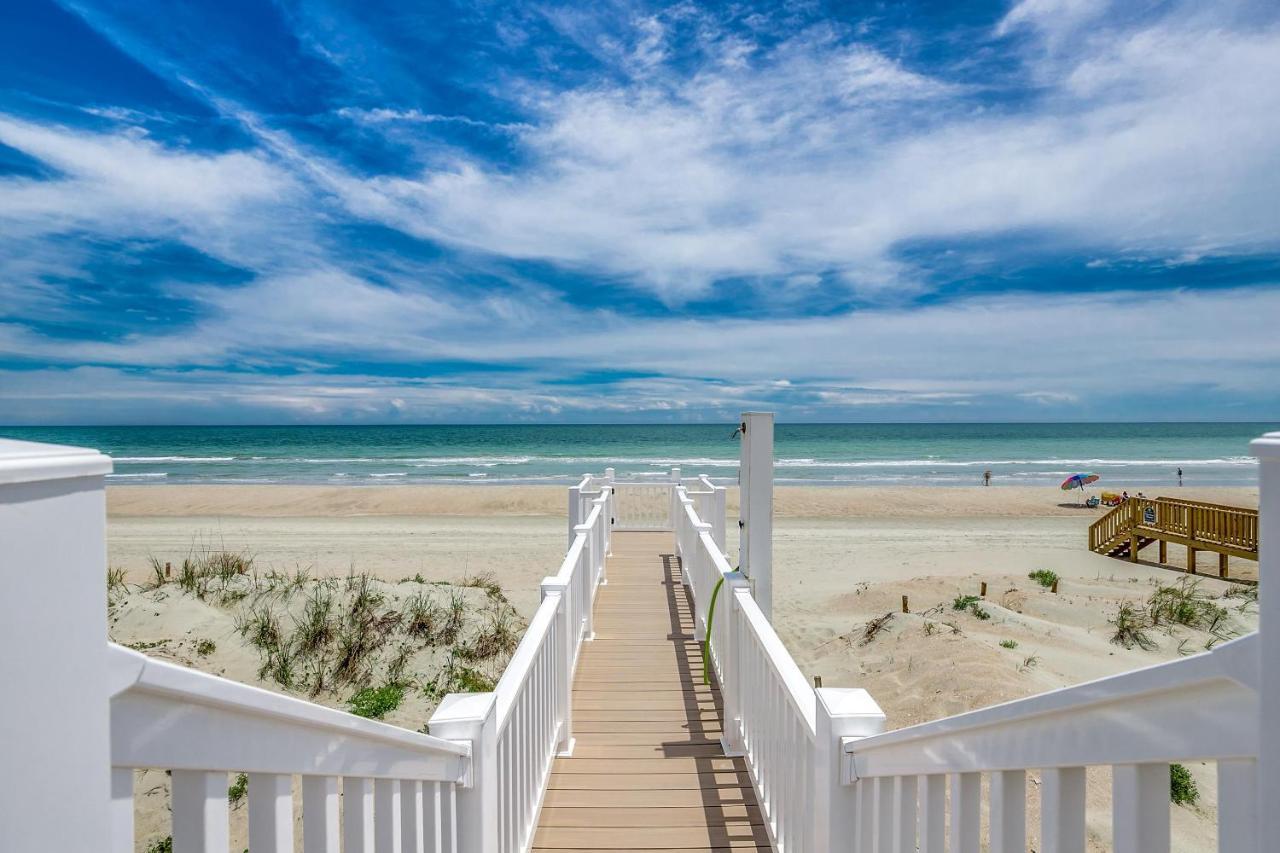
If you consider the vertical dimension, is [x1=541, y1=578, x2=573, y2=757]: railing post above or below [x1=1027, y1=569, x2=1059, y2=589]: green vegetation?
above

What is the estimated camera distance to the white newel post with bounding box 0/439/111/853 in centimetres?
73

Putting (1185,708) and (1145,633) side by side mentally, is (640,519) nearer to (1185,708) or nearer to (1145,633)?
(1145,633)

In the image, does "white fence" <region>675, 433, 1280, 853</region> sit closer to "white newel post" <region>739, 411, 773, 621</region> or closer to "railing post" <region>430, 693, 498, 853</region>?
"railing post" <region>430, 693, 498, 853</region>

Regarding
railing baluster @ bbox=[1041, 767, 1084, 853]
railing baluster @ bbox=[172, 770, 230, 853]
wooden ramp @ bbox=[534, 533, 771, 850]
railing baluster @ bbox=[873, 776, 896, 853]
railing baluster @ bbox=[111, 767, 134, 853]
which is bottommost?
wooden ramp @ bbox=[534, 533, 771, 850]

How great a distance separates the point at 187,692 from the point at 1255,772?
147 cm

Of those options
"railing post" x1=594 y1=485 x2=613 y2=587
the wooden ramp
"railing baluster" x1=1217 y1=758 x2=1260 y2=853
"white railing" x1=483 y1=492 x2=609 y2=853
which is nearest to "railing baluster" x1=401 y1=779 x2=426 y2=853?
"white railing" x1=483 y1=492 x2=609 y2=853

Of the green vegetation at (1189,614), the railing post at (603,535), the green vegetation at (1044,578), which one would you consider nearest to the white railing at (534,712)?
the railing post at (603,535)

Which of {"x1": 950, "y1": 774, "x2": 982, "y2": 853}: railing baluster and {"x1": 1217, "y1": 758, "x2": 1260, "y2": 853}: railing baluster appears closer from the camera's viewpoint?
Answer: {"x1": 1217, "y1": 758, "x2": 1260, "y2": 853}: railing baluster

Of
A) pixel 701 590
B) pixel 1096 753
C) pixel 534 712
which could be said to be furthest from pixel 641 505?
pixel 1096 753

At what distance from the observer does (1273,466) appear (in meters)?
0.87

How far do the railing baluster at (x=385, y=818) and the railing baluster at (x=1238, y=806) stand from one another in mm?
1728

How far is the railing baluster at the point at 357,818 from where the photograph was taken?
172cm

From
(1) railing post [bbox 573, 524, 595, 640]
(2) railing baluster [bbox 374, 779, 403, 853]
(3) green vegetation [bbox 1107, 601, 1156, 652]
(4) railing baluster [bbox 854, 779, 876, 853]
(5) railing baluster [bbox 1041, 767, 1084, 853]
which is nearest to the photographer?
(5) railing baluster [bbox 1041, 767, 1084, 853]

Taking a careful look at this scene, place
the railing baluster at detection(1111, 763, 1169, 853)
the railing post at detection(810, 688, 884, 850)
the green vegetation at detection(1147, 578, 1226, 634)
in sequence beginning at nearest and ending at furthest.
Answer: the railing baluster at detection(1111, 763, 1169, 853) < the railing post at detection(810, 688, 884, 850) < the green vegetation at detection(1147, 578, 1226, 634)
